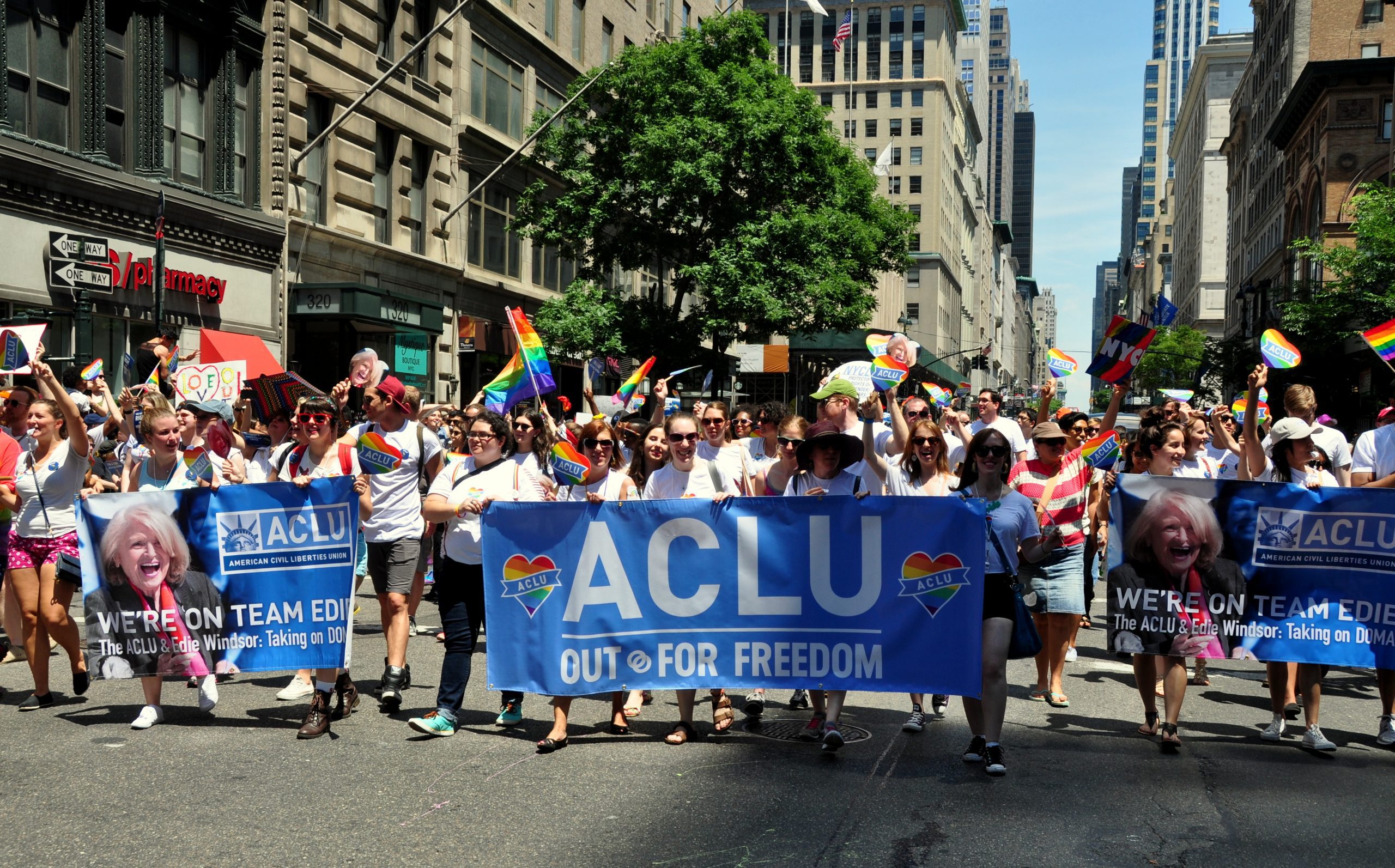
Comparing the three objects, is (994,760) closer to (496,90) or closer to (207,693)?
(207,693)

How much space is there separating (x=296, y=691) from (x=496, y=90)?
26607mm

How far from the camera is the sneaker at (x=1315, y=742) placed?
22.9ft

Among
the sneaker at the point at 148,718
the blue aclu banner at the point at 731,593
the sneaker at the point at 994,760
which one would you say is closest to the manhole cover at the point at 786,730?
the blue aclu banner at the point at 731,593

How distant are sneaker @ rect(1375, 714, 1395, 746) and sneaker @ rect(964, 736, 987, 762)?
7.82 feet

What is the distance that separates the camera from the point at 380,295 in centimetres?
2448

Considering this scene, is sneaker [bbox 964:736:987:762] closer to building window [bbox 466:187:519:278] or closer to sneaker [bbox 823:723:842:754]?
sneaker [bbox 823:723:842:754]

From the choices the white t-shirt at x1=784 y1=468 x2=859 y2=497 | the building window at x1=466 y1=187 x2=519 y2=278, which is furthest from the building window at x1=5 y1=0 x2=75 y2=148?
the white t-shirt at x1=784 y1=468 x2=859 y2=497

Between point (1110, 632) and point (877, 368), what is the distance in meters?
2.07

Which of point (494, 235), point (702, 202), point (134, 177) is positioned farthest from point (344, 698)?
point (494, 235)

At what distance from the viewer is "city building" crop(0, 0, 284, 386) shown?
17.9 metres

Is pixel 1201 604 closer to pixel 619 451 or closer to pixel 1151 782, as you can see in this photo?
pixel 1151 782

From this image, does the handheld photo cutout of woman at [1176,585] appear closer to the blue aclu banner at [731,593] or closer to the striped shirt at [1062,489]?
the striped shirt at [1062,489]

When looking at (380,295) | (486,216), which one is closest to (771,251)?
(486,216)

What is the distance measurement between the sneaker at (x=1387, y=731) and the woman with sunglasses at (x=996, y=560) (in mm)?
2164
